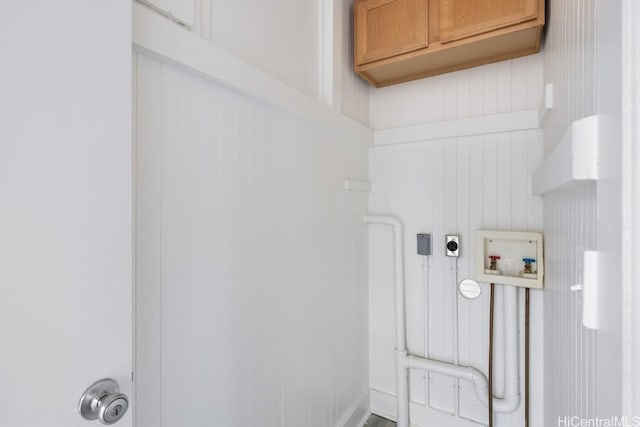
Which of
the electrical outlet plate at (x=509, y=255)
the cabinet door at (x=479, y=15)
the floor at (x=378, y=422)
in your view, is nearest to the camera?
the cabinet door at (x=479, y=15)

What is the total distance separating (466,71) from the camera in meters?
1.77

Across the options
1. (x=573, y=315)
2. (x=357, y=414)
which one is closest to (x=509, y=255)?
(x=573, y=315)

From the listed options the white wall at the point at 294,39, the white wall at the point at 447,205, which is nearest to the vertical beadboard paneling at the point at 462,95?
the white wall at the point at 447,205

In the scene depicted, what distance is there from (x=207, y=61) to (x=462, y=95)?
1.48 meters

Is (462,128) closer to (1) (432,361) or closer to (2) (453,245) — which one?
(2) (453,245)

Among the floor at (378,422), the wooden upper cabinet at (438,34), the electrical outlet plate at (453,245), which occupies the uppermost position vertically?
the wooden upper cabinet at (438,34)

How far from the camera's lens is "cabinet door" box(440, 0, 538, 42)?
1.32 metres

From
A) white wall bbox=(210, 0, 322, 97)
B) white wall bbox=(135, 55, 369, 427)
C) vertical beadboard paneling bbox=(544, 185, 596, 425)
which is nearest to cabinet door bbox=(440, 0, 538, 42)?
white wall bbox=(210, 0, 322, 97)

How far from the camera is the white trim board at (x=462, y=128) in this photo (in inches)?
62.5

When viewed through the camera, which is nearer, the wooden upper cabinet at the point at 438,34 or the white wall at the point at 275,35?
the white wall at the point at 275,35

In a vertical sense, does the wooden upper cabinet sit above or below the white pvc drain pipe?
above

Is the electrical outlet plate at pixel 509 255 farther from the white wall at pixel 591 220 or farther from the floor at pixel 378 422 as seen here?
the floor at pixel 378 422
